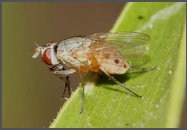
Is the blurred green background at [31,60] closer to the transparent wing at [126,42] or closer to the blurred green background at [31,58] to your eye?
the blurred green background at [31,58]

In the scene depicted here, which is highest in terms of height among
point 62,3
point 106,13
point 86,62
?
point 86,62

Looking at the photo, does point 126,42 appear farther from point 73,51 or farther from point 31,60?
point 31,60

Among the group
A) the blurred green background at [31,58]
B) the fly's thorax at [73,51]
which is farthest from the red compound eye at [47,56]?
the blurred green background at [31,58]

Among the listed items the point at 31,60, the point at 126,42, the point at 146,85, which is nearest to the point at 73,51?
the point at 126,42

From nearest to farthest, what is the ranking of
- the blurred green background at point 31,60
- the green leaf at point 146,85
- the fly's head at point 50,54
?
1. the green leaf at point 146,85
2. the fly's head at point 50,54
3. the blurred green background at point 31,60

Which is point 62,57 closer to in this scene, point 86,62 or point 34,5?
point 86,62

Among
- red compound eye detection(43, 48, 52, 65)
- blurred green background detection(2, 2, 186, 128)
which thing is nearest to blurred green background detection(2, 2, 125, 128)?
blurred green background detection(2, 2, 186, 128)

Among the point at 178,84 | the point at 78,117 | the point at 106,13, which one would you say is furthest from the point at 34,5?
the point at 178,84
